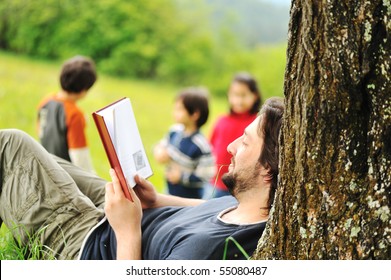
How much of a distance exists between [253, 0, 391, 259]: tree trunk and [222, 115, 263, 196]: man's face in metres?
0.52

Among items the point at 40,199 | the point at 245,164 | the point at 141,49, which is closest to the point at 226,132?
the point at 40,199

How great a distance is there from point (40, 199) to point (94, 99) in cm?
1147

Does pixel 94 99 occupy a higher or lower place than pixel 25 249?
higher

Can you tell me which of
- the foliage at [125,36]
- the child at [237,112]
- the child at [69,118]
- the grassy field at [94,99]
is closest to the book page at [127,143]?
the child at [69,118]

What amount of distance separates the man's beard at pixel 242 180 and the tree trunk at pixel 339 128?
1.70ft

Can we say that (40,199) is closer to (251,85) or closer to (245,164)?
(245,164)

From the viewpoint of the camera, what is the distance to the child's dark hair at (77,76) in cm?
557

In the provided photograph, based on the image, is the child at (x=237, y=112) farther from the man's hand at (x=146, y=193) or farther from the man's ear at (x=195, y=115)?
the man's hand at (x=146, y=193)

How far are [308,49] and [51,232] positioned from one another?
5.05 ft

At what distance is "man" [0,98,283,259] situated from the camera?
9.41 feet

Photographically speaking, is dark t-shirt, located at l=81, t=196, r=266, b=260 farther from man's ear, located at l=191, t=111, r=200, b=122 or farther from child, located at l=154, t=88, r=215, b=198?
man's ear, located at l=191, t=111, r=200, b=122

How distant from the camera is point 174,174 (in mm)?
5895

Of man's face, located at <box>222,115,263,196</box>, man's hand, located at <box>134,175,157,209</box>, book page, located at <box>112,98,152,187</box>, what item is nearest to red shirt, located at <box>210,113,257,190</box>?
Result: man's hand, located at <box>134,175,157,209</box>
